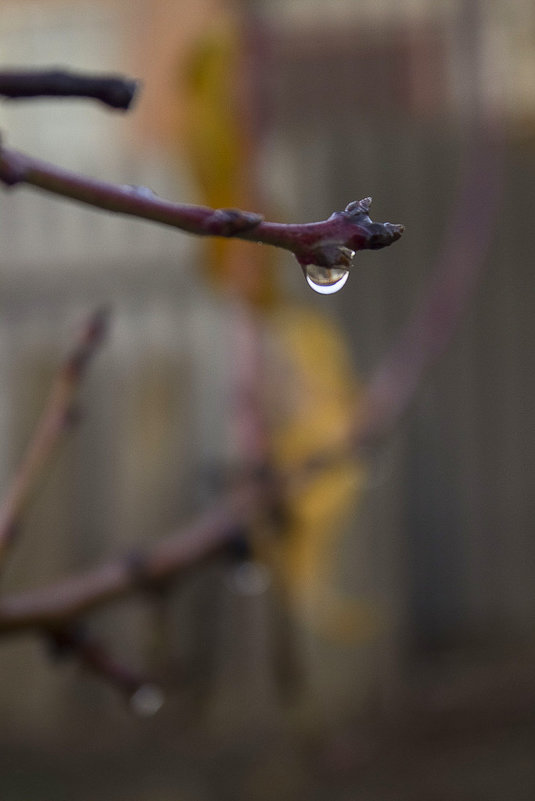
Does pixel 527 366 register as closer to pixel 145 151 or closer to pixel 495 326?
pixel 495 326

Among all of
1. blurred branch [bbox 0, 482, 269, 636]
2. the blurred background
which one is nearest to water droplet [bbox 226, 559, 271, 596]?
blurred branch [bbox 0, 482, 269, 636]

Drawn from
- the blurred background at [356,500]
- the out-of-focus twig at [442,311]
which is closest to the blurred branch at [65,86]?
the out-of-focus twig at [442,311]

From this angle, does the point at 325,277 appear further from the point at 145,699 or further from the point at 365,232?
the point at 145,699

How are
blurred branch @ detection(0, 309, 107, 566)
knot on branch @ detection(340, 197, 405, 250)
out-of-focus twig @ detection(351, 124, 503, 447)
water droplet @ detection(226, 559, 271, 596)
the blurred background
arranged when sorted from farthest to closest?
the blurred background → out-of-focus twig @ detection(351, 124, 503, 447) → water droplet @ detection(226, 559, 271, 596) → blurred branch @ detection(0, 309, 107, 566) → knot on branch @ detection(340, 197, 405, 250)

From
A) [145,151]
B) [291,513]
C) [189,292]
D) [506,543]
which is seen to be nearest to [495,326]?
[506,543]

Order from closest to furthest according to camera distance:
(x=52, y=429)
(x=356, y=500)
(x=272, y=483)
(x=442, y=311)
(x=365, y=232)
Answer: (x=365, y=232)
(x=52, y=429)
(x=272, y=483)
(x=442, y=311)
(x=356, y=500)

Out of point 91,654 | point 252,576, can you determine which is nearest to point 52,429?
point 91,654

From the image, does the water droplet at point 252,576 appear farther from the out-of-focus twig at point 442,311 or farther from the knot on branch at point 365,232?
the knot on branch at point 365,232

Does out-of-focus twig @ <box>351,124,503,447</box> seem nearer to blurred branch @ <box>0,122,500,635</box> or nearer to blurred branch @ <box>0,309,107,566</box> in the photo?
blurred branch @ <box>0,122,500,635</box>
